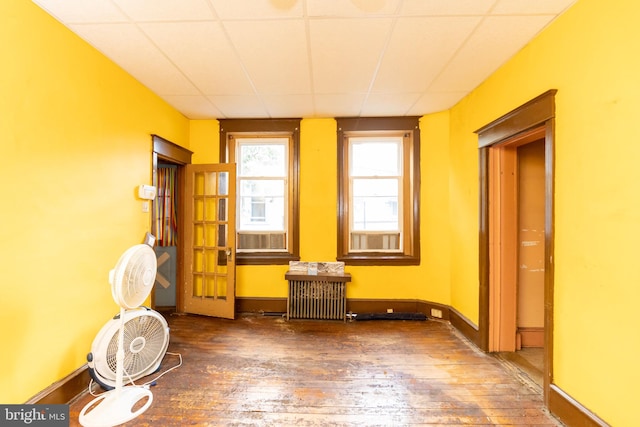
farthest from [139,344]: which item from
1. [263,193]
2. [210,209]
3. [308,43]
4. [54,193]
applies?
[308,43]

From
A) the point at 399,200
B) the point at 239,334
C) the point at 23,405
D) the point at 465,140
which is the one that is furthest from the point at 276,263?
the point at 465,140

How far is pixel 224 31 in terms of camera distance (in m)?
2.06

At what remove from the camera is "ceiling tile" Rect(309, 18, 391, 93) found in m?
2.00

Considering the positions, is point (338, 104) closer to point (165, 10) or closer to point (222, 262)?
point (165, 10)

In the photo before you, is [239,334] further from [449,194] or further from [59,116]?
[449,194]

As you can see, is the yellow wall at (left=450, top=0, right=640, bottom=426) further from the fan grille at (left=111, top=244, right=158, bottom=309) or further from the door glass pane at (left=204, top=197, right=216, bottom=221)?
the door glass pane at (left=204, top=197, right=216, bottom=221)

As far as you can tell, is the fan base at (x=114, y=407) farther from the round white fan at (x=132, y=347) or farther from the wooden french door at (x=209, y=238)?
the wooden french door at (x=209, y=238)

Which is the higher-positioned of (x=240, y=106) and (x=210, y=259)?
(x=240, y=106)

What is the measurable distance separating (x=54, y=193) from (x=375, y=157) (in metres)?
3.38

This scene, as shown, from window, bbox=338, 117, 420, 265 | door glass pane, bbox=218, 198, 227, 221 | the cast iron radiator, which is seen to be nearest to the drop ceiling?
window, bbox=338, 117, 420, 265

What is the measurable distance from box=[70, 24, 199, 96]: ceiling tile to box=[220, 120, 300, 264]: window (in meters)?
1.08

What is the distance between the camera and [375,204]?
398 cm

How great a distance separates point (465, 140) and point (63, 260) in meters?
3.92

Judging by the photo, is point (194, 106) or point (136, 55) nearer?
point (136, 55)
